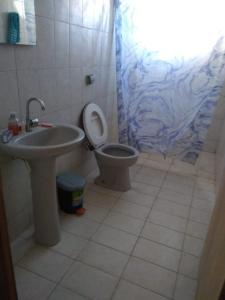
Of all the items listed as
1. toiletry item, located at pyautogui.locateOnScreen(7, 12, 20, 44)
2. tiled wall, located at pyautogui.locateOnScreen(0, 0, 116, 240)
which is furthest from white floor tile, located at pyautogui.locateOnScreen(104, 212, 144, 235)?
toiletry item, located at pyautogui.locateOnScreen(7, 12, 20, 44)

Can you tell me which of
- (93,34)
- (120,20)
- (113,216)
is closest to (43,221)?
(113,216)

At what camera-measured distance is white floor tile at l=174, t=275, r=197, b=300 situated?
134 cm

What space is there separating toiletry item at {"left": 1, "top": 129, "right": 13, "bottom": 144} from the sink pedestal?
7.3 inches

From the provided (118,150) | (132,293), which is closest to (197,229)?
(132,293)

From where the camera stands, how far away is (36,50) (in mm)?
1473

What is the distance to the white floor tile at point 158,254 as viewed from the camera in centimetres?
154

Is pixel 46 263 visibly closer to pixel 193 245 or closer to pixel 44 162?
pixel 44 162

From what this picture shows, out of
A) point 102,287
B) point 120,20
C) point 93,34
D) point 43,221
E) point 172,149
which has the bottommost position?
point 102,287

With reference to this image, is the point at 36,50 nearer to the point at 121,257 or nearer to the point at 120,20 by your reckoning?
the point at 120,20

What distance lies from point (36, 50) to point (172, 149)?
1633 millimetres

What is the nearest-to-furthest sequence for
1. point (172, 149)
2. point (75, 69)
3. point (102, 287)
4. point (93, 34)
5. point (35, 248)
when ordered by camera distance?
point (102, 287) → point (35, 248) → point (75, 69) → point (93, 34) → point (172, 149)

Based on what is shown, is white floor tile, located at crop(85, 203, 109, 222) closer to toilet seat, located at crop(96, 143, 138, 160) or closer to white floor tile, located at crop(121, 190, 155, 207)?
white floor tile, located at crop(121, 190, 155, 207)

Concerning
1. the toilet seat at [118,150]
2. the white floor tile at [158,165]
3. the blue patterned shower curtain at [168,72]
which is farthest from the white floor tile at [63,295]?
the white floor tile at [158,165]

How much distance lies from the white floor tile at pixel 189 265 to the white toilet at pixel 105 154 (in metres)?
0.89
